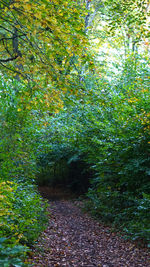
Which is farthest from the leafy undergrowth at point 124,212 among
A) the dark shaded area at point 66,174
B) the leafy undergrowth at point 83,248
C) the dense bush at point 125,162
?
the dark shaded area at point 66,174

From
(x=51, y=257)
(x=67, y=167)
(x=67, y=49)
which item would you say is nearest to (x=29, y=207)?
(x=51, y=257)

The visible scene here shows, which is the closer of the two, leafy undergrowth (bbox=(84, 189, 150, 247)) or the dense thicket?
the dense thicket

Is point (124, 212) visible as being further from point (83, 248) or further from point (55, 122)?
point (55, 122)

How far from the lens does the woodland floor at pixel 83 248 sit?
5293 mm

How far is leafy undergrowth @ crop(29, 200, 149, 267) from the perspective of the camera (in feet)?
17.4

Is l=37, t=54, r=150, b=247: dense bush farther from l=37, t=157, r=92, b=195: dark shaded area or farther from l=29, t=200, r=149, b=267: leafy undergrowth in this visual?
l=37, t=157, r=92, b=195: dark shaded area

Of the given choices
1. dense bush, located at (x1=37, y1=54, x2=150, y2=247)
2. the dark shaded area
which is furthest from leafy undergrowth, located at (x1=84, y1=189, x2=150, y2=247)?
the dark shaded area

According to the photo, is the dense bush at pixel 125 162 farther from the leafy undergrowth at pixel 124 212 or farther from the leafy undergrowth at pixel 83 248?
the leafy undergrowth at pixel 83 248

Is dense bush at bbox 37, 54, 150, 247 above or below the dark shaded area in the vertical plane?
below

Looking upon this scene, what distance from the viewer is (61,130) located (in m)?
12.3

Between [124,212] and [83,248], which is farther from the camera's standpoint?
[124,212]

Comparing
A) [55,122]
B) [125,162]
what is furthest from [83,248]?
[55,122]

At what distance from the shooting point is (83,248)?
20.9 feet

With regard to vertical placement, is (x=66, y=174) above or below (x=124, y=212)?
above
